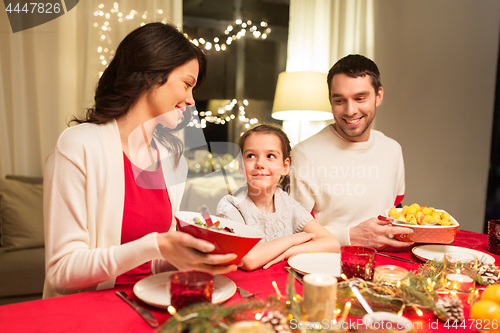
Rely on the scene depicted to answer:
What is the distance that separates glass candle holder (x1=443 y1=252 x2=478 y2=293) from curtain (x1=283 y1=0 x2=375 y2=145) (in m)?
2.72

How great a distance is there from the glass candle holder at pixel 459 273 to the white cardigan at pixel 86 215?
2.42 ft

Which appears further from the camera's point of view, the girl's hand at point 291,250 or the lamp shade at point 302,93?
the lamp shade at point 302,93

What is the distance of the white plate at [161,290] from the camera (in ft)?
2.41

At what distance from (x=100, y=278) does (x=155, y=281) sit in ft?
0.60

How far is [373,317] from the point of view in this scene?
1.99ft

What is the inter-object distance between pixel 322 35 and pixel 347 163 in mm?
2172

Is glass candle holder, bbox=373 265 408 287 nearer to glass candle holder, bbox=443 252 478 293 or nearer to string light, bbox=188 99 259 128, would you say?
glass candle holder, bbox=443 252 478 293

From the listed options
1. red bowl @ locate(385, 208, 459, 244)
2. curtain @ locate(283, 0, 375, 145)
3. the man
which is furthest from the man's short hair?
curtain @ locate(283, 0, 375, 145)

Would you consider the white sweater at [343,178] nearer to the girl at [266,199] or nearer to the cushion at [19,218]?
the girl at [266,199]

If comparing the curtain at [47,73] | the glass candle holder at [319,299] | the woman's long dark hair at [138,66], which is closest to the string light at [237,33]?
the curtain at [47,73]

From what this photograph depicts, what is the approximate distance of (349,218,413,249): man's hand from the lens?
4.11 ft

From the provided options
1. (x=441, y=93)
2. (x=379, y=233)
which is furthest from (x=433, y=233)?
(x=441, y=93)

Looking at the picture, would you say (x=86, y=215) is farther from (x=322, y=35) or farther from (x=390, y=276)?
(x=322, y=35)

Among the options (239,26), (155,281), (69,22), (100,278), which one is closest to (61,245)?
(100,278)
